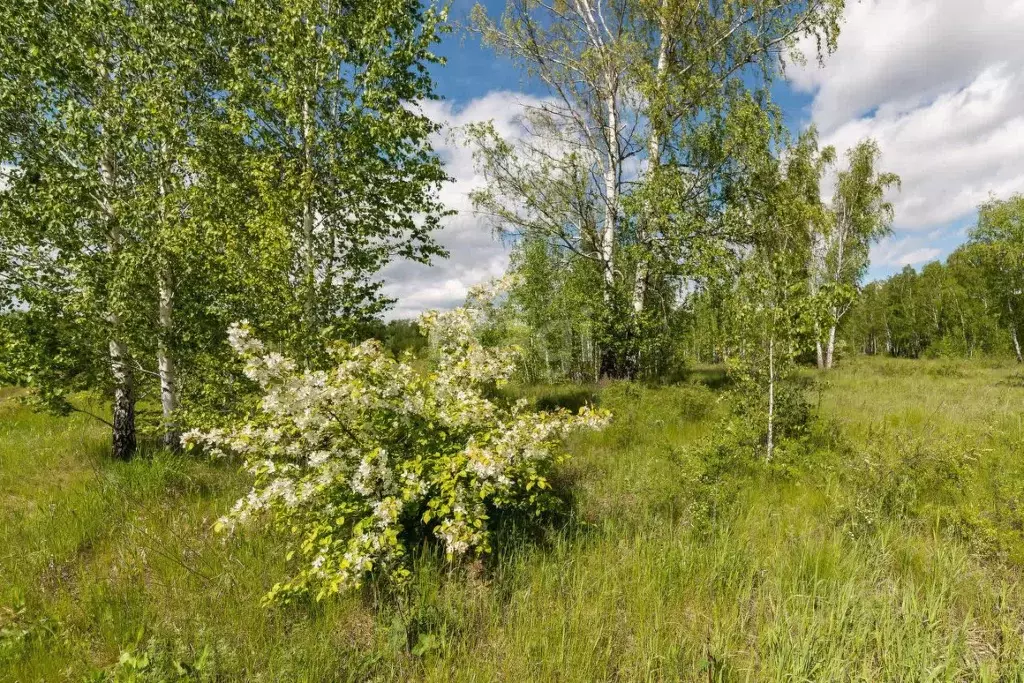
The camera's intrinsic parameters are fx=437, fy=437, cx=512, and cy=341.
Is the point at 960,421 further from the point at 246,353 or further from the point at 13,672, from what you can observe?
the point at 13,672

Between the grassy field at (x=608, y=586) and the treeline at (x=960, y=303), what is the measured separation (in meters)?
21.1

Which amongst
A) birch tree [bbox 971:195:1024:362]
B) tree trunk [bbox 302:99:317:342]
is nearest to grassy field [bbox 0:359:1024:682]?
tree trunk [bbox 302:99:317:342]

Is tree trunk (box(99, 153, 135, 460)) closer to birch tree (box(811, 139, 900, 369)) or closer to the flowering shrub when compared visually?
the flowering shrub

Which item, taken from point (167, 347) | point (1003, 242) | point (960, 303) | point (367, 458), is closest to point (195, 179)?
point (167, 347)

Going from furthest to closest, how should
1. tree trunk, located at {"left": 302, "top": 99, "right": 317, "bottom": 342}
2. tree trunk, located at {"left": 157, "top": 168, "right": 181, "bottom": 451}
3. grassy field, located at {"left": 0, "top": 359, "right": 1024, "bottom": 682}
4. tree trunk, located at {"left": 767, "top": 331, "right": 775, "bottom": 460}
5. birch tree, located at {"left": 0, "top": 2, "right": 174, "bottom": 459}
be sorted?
tree trunk, located at {"left": 157, "top": 168, "right": 181, "bottom": 451} → tree trunk, located at {"left": 767, "top": 331, "right": 775, "bottom": 460} → birch tree, located at {"left": 0, "top": 2, "right": 174, "bottom": 459} → tree trunk, located at {"left": 302, "top": 99, "right": 317, "bottom": 342} → grassy field, located at {"left": 0, "top": 359, "right": 1024, "bottom": 682}

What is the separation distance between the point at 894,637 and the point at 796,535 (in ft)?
5.71

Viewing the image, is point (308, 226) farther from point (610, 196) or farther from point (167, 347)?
point (610, 196)

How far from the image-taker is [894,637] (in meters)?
2.89

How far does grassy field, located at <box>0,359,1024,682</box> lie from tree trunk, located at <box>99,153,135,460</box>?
116cm

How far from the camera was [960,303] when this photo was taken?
142 feet

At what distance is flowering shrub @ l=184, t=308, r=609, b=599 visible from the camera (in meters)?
3.40

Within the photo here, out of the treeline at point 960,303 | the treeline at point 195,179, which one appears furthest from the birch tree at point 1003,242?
the treeline at point 195,179

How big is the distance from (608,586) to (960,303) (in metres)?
59.1

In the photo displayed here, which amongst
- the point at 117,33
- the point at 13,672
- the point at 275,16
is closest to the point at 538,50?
the point at 275,16
